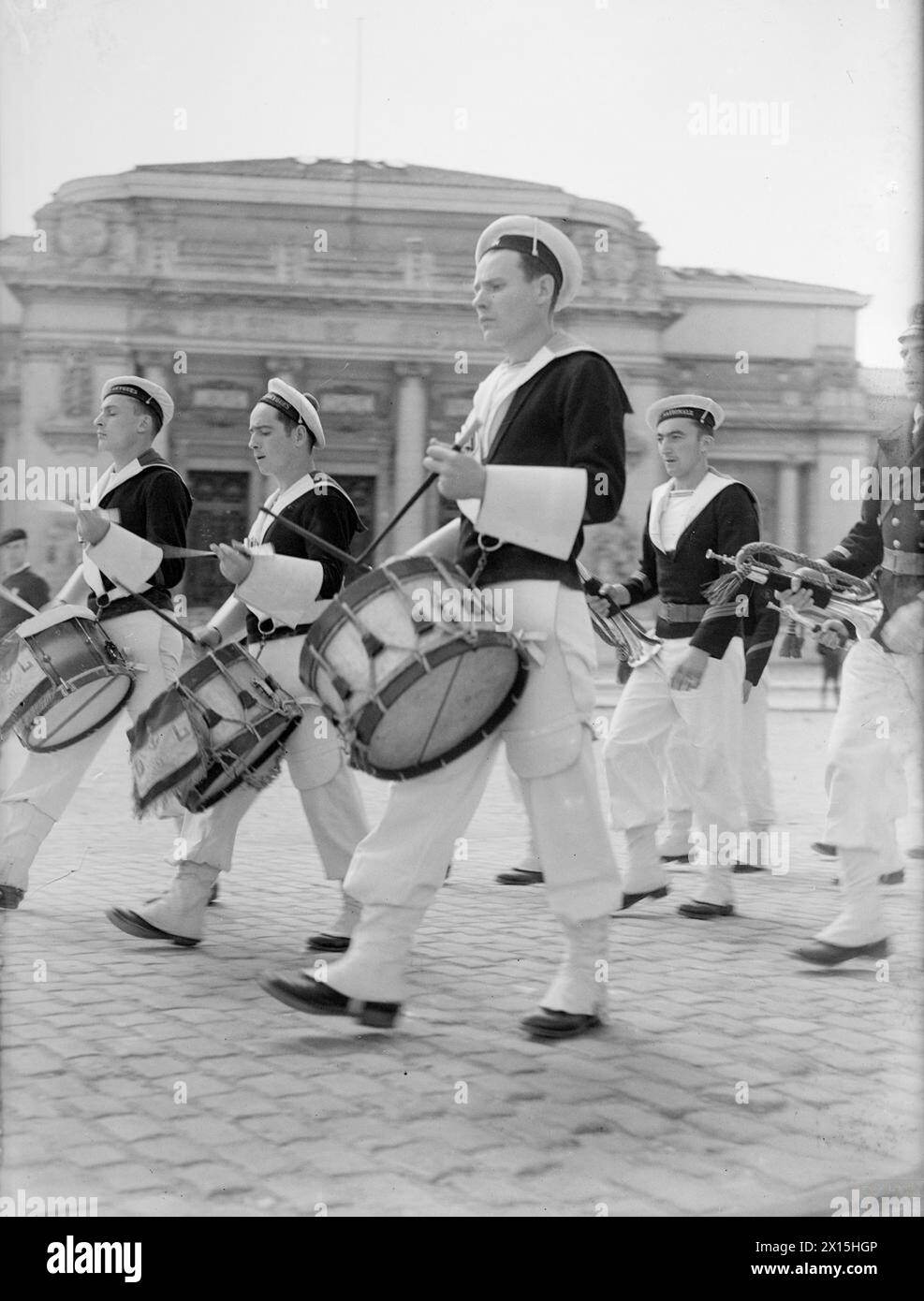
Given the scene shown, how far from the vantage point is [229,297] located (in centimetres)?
2027

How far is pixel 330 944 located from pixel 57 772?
1187mm

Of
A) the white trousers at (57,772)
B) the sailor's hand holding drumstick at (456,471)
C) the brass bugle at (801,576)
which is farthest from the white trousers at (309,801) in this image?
the brass bugle at (801,576)

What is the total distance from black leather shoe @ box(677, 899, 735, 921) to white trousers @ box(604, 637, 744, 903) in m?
0.02

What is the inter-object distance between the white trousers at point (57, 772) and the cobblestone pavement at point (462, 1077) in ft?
0.86

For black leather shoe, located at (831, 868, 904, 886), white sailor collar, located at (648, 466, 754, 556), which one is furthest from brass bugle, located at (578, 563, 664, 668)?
black leather shoe, located at (831, 868, 904, 886)

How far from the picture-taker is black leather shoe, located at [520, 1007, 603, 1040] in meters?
3.73

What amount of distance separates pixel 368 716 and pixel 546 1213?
1.13 m

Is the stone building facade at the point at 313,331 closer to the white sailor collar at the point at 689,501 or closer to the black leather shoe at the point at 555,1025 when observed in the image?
the white sailor collar at the point at 689,501

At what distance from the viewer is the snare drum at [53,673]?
477cm

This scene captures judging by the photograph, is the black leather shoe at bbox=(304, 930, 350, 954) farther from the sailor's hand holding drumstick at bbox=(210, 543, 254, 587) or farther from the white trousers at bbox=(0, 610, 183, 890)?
the sailor's hand holding drumstick at bbox=(210, 543, 254, 587)

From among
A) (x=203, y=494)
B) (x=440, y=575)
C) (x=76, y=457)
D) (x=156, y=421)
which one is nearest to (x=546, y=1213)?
(x=440, y=575)

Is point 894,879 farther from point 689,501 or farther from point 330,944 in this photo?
point 330,944

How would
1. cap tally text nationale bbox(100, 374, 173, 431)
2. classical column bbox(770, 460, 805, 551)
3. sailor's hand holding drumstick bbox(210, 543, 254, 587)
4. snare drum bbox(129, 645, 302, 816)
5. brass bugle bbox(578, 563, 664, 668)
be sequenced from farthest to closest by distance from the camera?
classical column bbox(770, 460, 805, 551) → brass bugle bbox(578, 563, 664, 668) → cap tally text nationale bbox(100, 374, 173, 431) → snare drum bbox(129, 645, 302, 816) → sailor's hand holding drumstick bbox(210, 543, 254, 587)

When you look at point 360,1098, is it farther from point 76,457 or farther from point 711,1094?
point 76,457
